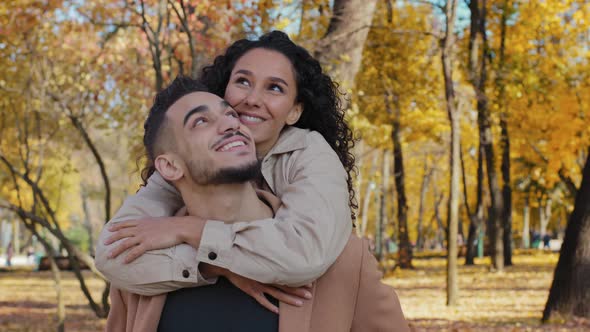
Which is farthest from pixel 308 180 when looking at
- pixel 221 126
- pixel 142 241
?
pixel 142 241

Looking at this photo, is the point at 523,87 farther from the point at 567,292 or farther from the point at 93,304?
the point at 93,304

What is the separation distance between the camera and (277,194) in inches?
130

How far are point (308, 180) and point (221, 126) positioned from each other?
0.36 metres

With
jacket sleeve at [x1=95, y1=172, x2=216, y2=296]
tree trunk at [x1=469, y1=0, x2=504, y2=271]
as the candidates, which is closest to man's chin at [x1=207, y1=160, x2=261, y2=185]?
jacket sleeve at [x1=95, y1=172, x2=216, y2=296]

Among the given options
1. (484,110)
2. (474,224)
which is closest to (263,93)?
(484,110)

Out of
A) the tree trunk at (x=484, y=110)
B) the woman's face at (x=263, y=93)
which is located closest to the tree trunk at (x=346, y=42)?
the woman's face at (x=263, y=93)

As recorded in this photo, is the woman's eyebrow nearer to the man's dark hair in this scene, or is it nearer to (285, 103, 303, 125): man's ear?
(285, 103, 303, 125): man's ear

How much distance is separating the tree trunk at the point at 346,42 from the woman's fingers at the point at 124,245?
6926 millimetres

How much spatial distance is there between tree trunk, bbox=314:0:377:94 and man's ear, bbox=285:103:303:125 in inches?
241

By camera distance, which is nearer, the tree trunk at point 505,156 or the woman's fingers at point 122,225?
the woman's fingers at point 122,225

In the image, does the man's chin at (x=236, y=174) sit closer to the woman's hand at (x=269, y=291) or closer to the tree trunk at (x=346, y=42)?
the woman's hand at (x=269, y=291)

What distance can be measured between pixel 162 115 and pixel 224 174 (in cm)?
40

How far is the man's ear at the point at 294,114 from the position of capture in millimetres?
3512

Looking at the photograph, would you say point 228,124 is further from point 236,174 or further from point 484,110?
point 484,110
